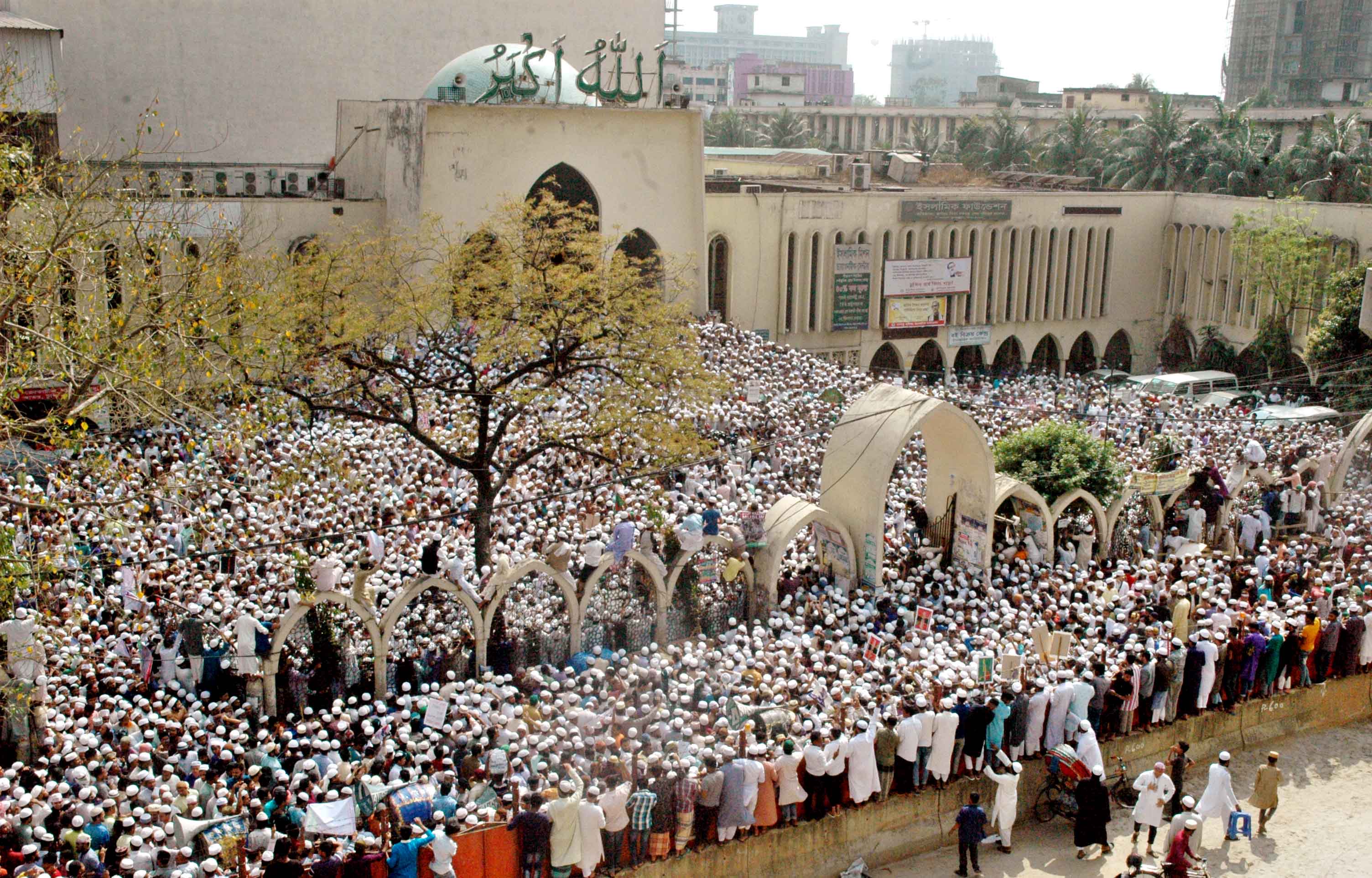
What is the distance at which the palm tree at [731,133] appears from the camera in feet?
244

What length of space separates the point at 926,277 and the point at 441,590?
24.1 m

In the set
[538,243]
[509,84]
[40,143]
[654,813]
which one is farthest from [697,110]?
[654,813]

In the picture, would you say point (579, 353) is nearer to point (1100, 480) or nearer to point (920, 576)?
point (920, 576)

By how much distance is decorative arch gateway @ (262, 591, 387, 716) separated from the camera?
1352 centimetres

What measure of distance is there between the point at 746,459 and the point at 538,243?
494cm

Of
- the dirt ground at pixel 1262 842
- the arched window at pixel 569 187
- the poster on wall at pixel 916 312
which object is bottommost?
the dirt ground at pixel 1262 842

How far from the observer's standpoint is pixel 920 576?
57.6 ft

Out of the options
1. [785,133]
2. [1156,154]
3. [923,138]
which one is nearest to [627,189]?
[1156,154]

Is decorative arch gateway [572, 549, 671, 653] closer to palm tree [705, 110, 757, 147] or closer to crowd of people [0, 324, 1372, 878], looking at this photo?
crowd of people [0, 324, 1372, 878]

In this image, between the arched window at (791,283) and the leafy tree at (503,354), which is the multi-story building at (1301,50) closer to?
the arched window at (791,283)

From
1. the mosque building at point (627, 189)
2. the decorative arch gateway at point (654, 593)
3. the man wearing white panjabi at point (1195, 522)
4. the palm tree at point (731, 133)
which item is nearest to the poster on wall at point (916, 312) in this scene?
the mosque building at point (627, 189)

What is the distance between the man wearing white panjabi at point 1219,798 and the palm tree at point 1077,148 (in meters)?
40.8

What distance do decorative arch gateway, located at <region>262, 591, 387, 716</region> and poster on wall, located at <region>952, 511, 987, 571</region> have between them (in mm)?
8248

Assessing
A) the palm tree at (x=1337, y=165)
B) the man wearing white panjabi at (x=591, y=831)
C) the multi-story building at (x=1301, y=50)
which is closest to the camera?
the man wearing white panjabi at (x=591, y=831)
